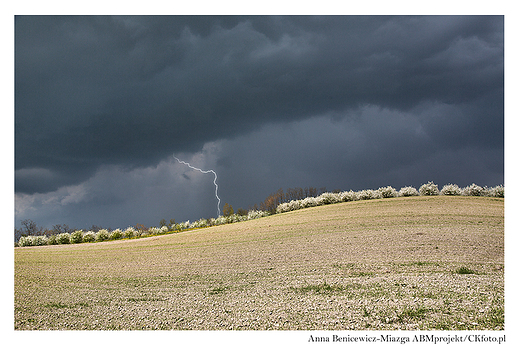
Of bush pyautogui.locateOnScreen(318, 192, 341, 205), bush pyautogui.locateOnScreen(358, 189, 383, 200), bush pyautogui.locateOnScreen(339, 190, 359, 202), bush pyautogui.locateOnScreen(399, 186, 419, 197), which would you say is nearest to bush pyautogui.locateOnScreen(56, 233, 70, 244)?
bush pyautogui.locateOnScreen(318, 192, 341, 205)

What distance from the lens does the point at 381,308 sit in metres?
7.70

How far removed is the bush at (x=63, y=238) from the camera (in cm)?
3569

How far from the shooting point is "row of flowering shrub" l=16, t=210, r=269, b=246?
117 feet

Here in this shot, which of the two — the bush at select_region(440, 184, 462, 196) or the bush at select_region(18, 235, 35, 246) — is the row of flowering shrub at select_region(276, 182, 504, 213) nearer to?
the bush at select_region(440, 184, 462, 196)

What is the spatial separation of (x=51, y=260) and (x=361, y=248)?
82.4 feet

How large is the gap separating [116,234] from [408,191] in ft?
138

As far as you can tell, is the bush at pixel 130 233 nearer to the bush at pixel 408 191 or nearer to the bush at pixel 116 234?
the bush at pixel 116 234

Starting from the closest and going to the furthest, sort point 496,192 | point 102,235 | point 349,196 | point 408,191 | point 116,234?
point 496,192 → point 408,191 → point 349,196 → point 102,235 → point 116,234

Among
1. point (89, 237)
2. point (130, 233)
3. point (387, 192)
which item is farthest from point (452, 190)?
point (89, 237)

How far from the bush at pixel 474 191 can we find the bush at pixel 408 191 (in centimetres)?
525

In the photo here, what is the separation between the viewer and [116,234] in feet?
128

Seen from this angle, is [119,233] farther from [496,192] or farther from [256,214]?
[496,192]

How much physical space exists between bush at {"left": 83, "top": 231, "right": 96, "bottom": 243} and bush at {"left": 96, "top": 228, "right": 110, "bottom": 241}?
0.81 metres
